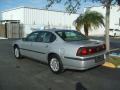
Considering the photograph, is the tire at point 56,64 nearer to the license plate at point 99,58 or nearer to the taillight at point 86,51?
the taillight at point 86,51

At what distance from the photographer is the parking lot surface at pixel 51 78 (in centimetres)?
705

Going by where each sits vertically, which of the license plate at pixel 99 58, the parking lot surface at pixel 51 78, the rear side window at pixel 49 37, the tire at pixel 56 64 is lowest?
the parking lot surface at pixel 51 78

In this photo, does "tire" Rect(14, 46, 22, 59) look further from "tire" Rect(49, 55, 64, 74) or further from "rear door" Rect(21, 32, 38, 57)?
"tire" Rect(49, 55, 64, 74)

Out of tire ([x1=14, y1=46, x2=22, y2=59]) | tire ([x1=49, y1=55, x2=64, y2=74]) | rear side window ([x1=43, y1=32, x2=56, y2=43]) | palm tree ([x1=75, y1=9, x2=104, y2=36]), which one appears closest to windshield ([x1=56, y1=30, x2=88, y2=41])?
rear side window ([x1=43, y1=32, x2=56, y2=43])

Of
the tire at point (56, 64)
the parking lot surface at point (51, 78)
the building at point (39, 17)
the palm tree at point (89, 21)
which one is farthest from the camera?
the building at point (39, 17)

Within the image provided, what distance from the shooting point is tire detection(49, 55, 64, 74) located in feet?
27.9

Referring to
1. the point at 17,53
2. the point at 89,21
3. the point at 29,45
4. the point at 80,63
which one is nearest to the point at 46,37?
the point at 29,45

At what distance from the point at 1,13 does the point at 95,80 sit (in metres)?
52.4

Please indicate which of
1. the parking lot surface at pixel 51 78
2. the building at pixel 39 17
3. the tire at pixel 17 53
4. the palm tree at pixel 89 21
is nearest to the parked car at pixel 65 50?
the parking lot surface at pixel 51 78

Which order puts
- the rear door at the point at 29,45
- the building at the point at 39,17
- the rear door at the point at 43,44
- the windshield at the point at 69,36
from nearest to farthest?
the windshield at the point at 69,36, the rear door at the point at 43,44, the rear door at the point at 29,45, the building at the point at 39,17

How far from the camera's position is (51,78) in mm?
8102

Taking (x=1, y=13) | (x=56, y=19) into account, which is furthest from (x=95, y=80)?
(x=1, y=13)

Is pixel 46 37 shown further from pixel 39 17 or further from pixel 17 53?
pixel 39 17

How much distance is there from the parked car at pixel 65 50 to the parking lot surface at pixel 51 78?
14.8 inches
